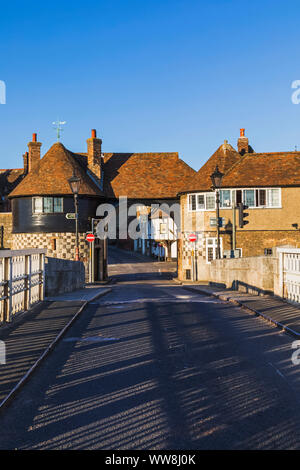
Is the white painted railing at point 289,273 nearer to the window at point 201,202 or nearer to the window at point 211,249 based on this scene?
the window at point 211,249

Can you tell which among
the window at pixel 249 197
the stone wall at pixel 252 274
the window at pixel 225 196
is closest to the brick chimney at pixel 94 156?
the window at pixel 225 196

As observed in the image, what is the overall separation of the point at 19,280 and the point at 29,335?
107 inches

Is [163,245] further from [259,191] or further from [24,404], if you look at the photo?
[24,404]

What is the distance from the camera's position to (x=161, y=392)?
6000 mm

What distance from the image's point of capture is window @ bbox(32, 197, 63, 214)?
38875 mm

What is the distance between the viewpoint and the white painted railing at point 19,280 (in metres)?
10.2

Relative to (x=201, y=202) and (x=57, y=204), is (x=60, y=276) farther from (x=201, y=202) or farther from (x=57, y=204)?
(x=57, y=204)

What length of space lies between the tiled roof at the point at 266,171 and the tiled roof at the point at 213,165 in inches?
65.5

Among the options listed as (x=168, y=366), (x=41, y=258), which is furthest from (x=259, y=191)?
(x=168, y=366)

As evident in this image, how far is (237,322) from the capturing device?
11367 millimetres

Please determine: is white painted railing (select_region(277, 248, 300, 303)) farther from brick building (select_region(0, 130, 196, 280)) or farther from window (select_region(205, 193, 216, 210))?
brick building (select_region(0, 130, 196, 280))

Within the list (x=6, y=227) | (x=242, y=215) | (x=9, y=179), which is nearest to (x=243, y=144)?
(x=242, y=215)

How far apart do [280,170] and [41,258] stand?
85.2 ft

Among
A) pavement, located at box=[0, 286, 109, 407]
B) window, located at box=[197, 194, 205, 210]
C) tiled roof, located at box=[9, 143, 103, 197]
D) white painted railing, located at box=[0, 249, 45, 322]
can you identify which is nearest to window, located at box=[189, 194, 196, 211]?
window, located at box=[197, 194, 205, 210]
